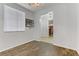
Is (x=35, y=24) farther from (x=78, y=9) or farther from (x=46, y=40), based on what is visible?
(x=78, y=9)

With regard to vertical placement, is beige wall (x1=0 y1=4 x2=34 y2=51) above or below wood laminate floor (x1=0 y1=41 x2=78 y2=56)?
above

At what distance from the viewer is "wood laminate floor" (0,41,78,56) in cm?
131

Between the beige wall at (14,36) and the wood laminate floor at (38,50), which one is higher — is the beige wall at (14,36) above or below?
above

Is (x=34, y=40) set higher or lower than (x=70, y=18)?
lower

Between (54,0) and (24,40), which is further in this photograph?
(24,40)

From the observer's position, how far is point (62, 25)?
1446mm

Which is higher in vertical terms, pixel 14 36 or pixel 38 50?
pixel 14 36

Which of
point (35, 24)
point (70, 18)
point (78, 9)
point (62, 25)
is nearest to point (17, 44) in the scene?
point (35, 24)

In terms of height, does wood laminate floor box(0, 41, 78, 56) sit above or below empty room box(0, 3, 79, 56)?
below

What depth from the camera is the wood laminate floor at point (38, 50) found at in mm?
1311

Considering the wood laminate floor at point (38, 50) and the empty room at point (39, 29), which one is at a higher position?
the empty room at point (39, 29)

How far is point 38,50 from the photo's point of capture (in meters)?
1.37

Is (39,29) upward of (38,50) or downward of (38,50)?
upward

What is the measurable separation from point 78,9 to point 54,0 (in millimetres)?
368
